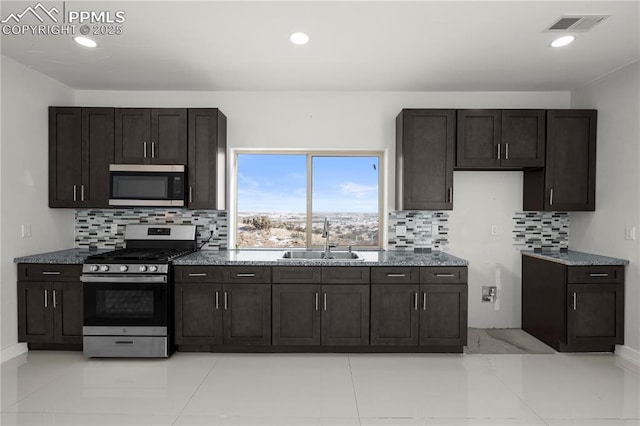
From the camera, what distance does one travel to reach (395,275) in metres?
3.67

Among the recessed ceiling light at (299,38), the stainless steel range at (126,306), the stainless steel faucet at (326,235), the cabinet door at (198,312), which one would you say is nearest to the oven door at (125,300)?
the stainless steel range at (126,306)

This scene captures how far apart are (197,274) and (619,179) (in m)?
3.84

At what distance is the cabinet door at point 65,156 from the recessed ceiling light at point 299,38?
2.31m

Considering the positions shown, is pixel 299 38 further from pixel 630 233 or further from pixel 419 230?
pixel 630 233

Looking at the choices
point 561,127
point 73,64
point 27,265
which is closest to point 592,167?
point 561,127

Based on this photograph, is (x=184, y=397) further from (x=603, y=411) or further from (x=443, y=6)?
(x=443, y=6)

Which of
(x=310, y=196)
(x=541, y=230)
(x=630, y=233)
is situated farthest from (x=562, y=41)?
(x=310, y=196)

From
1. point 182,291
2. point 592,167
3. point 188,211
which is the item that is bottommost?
point 182,291

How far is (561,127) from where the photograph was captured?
13.1 feet

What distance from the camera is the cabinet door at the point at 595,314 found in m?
3.62

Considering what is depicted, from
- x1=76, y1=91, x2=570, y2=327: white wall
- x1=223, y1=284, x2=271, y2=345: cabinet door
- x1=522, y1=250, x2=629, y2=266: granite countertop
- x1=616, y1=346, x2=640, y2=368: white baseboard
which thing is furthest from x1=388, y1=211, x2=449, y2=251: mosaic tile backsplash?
x1=616, y1=346, x2=640, y2=368: white baseboard

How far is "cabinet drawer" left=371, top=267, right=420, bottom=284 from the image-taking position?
12.0 ft

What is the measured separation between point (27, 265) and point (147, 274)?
43.3 inches

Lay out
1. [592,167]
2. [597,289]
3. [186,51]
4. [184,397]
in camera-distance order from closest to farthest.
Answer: [184,397]
[186,51]
[597,289]
[592,167]
